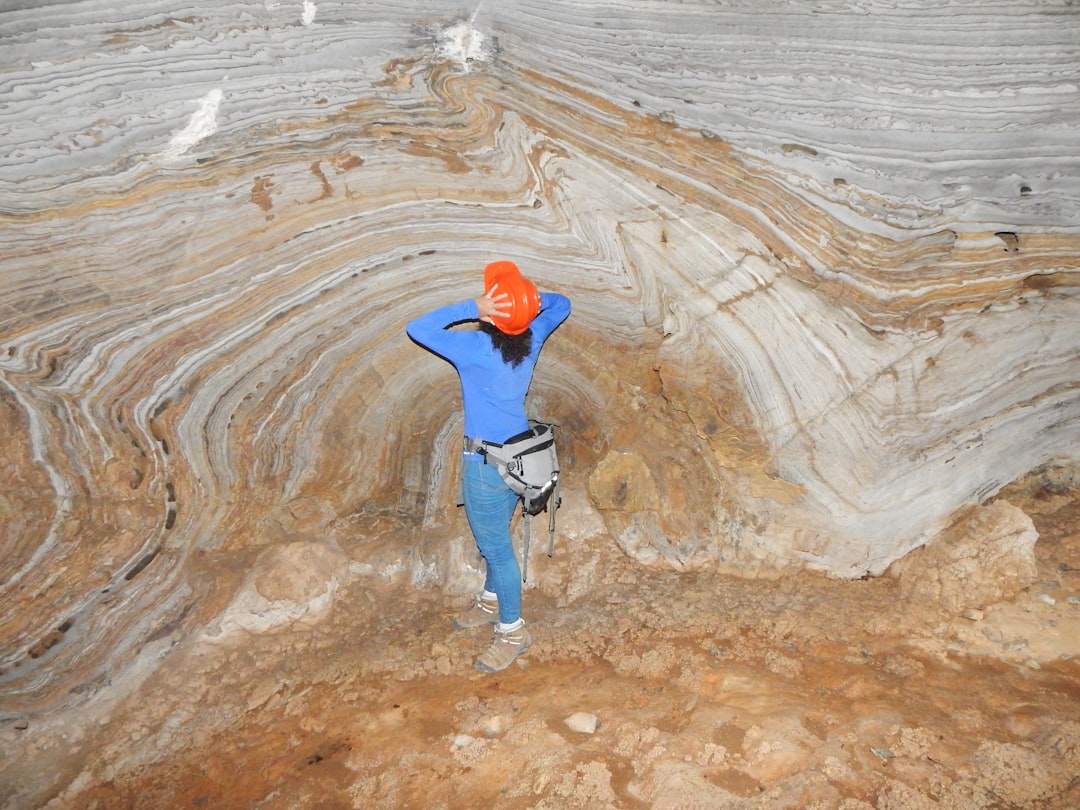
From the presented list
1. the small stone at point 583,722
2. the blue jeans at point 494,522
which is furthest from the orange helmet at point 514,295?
the small stone at point 583,722

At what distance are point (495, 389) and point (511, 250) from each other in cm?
98

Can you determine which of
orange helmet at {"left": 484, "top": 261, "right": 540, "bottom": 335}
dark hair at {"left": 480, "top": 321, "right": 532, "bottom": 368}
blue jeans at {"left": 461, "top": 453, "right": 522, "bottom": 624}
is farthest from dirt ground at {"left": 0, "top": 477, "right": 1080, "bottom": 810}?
orange helmet at {"left": 484, "top": 261, "right": 540, "bottom": 335}

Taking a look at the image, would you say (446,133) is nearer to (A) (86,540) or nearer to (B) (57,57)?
(B) (57,57)

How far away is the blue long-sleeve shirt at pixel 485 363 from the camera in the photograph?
3879mm

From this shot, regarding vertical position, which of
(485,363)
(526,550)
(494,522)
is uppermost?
(485,363)

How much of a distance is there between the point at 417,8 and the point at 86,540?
11.7 feet

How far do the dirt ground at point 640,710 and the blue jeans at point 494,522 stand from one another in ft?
1.26

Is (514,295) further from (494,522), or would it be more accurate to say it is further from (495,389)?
(494,522)

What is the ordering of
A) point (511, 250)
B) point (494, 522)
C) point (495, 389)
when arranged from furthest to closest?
point (511, 250) → point (494, 522) → point (495, 389)

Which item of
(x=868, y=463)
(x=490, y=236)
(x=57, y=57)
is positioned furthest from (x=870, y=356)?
(x=57, y=57)

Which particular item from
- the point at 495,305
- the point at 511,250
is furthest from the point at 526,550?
the point at 511,250

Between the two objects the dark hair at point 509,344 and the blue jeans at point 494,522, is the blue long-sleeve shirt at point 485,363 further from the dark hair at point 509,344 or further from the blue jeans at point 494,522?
the blue jeans at point 494,522

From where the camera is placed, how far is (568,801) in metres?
3.28

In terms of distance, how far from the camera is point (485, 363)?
3922mm
